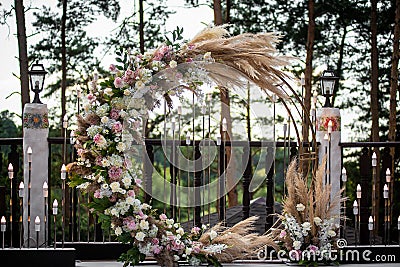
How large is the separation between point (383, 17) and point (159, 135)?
13.3 feet

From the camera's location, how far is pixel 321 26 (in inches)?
469

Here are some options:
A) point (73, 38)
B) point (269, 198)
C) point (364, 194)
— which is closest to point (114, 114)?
point (269, 198)

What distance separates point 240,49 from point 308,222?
58.2 inches

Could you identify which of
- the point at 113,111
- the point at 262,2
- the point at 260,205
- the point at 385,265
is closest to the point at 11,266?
the point at 113,111

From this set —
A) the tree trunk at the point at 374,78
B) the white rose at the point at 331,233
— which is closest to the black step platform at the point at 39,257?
the white rose at the point at 331,233

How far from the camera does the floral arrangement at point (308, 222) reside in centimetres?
596

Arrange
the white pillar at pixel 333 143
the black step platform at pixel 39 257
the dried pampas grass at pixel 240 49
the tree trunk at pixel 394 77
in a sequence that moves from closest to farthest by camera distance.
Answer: the black step platform at pixel 39 257, the dried pampas grass at pixel 240 49, the white pillar at pixel 333 143, the tree trunk at pixel 394 77

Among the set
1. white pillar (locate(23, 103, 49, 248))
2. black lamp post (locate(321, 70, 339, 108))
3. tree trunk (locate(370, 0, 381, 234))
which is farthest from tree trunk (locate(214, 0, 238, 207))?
white pillar (locate(23, 103, 49, 248))

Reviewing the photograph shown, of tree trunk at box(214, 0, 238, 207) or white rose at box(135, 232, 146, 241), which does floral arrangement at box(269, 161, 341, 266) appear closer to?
white rose at box(135, 232, 146, 241)

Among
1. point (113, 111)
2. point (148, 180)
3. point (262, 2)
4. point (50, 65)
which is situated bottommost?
point (148, 180)

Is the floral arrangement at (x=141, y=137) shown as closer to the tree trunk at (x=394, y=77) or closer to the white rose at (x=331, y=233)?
the white rose at (x=331, y=233)

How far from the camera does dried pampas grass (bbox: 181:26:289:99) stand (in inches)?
229

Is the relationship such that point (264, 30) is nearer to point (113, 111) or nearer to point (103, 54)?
point (103, 54)

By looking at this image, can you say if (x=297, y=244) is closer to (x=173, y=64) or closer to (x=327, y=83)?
(x=327, y=83)
